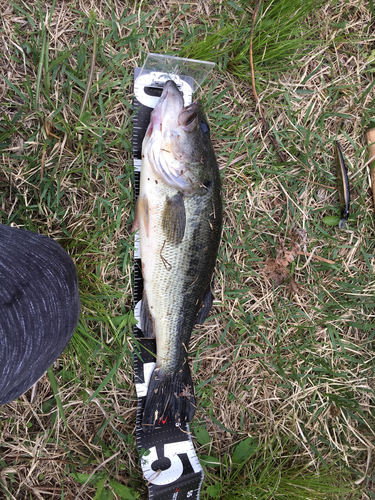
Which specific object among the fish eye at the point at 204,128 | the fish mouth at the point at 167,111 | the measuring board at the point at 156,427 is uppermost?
the fish mouth at the point at 167,111

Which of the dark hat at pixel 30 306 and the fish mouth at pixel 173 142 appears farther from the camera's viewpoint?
the fish mouth at pixel 173 142

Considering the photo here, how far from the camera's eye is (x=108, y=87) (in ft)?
8.07

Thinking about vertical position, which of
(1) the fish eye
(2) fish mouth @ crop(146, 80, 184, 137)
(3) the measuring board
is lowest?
(3) the measuring board

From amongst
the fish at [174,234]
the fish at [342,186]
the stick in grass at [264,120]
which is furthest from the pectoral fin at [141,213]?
the fish at [342,186]

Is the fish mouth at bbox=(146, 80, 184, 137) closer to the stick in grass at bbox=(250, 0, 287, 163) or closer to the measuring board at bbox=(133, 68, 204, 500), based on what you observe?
the measuring board at bbox=(133, 68, 204, 500)

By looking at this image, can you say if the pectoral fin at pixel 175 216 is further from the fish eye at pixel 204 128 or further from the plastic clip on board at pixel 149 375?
the fish eye at pixel 204 128

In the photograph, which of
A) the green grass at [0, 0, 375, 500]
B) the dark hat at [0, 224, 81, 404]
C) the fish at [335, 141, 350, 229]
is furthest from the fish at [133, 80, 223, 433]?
the fish at [335, 141, 350, 229]

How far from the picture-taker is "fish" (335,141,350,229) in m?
2.96

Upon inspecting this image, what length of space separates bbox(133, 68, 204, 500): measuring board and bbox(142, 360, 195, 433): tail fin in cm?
7

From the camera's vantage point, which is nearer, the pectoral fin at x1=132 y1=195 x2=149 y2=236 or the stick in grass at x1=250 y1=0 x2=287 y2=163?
the pectoral fin at x1=132 y1=195 x2=149 y2=236

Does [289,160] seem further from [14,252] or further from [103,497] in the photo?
[103,497]

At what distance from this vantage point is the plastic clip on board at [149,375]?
8.23 ft

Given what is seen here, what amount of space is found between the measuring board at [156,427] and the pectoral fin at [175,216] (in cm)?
37

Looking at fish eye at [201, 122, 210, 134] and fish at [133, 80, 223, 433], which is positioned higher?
fish eye at [201, 122, 210, 134]
